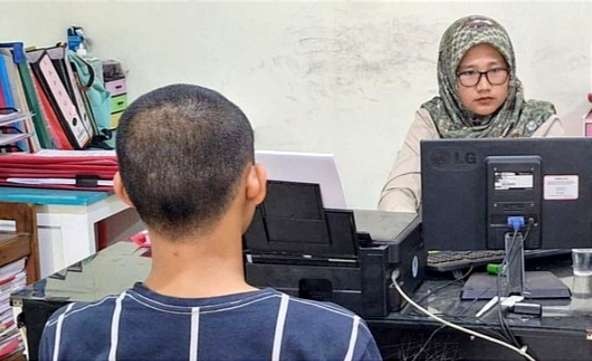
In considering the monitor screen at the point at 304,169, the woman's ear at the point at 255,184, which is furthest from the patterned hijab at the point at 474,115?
the woman's ear at the point at 255,184

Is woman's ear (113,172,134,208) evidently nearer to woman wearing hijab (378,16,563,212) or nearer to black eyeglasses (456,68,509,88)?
woman wearing hijab (378,16,563,212)

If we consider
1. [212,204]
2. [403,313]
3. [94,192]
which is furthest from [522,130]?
[212,204]

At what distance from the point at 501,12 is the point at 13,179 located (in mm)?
1815

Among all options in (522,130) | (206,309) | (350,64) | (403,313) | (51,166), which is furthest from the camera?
(350,64)

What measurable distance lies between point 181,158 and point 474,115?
6.19ft

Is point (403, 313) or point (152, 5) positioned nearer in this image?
point (403, 313)

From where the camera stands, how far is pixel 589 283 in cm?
187

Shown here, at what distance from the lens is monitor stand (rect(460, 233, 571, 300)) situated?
181cm

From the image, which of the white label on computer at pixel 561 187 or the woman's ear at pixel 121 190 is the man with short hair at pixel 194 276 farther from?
the white label on computer at pixel 561 187

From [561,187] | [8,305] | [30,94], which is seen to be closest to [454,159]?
[561,187]

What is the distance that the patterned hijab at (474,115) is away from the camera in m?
2.67

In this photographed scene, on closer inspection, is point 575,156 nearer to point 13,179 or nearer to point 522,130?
point 522,130

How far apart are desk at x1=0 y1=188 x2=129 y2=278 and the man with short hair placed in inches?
70.5

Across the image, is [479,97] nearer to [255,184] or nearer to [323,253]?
[323,253]
